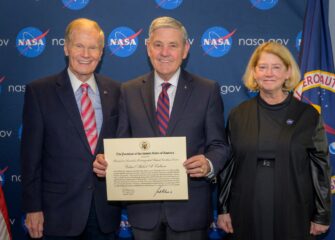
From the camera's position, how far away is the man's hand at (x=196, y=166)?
2.49m

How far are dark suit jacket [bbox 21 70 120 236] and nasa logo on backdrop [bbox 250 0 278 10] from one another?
215cm

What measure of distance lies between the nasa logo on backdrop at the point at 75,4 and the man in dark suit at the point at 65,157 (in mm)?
1239

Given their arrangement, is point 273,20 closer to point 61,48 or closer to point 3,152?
point 61,48

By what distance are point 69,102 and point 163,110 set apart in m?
0.67

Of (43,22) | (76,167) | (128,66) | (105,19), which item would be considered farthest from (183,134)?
(43,22)

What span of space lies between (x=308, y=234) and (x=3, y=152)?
3.06 metres

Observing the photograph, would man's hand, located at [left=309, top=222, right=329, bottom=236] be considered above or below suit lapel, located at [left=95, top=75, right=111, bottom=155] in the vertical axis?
below

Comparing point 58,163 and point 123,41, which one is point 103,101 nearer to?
point 58,163

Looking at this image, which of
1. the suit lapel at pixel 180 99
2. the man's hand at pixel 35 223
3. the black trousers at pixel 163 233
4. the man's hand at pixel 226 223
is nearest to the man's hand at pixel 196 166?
the suit lapel at pixel 180 99

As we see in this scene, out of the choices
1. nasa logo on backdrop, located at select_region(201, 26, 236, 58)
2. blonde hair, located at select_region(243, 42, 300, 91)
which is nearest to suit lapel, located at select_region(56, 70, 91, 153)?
blonde hair, located at select_region(243, 42, 300, 91)

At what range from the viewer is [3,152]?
13.5 ft

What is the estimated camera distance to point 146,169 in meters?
2.56

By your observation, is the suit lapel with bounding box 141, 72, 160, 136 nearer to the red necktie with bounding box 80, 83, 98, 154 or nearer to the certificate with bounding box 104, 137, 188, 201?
the certificate with bounding box 104, 137, 188, 201

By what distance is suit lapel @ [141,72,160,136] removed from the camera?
105 inches
